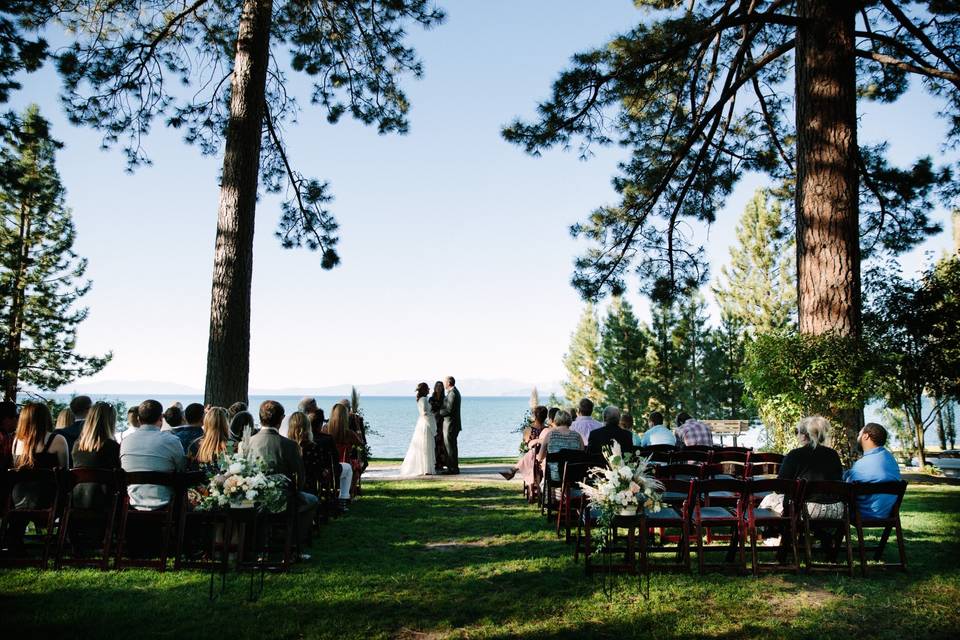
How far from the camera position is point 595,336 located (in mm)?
47094

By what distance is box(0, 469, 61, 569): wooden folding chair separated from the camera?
5.83 m

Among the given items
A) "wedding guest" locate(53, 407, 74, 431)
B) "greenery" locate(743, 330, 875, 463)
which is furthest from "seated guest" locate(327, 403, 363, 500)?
"greenery" locate(743, 330, 875, 463)

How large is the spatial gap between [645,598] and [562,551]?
5.36ft

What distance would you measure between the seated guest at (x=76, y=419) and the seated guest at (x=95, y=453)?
1630mm

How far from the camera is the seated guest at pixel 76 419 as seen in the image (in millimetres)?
7770

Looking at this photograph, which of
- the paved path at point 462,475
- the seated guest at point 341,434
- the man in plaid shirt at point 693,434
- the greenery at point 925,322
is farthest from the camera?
Answer: the greenery at point 925,322

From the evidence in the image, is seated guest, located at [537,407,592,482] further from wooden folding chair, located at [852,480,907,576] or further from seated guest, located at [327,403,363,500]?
wooden folding chair, located at [852,480,907,576]

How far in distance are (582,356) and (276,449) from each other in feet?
138

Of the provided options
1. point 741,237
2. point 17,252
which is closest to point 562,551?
point 17,252

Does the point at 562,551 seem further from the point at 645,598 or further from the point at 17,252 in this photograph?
the point at 17,252

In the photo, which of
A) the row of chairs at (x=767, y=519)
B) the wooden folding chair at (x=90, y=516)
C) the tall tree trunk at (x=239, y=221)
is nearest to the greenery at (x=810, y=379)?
the row of chairs at (x=767, y=519)

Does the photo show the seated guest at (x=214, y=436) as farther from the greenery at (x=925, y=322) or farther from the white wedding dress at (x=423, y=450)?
the greenery at (x=925, y=322)

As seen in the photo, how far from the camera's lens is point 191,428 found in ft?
24.8

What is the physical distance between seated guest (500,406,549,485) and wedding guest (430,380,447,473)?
2.06m
